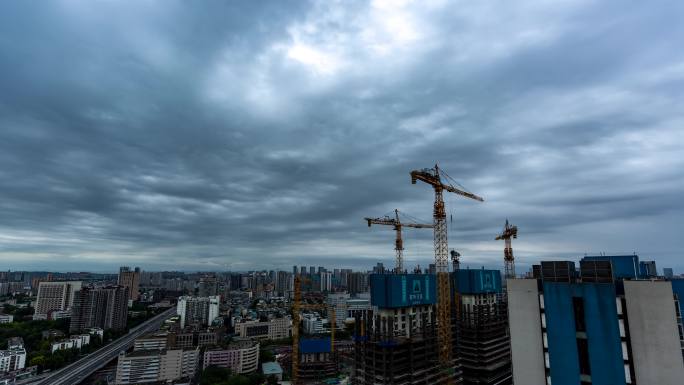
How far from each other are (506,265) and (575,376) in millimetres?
112222

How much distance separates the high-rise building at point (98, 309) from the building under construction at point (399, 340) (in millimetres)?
164778

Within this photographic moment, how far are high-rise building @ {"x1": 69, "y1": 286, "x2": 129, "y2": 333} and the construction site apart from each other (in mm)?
124825

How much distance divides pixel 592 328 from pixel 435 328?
1310 inches

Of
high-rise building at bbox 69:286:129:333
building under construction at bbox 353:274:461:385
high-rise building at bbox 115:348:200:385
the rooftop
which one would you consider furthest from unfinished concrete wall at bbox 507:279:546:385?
high-rise building at bbox 69:286:129:333

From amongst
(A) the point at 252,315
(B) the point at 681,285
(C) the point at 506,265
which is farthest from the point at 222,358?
(B) the point at 681,285

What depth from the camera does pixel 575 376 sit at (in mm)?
32250

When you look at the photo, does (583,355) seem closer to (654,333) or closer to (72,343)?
(654,333)

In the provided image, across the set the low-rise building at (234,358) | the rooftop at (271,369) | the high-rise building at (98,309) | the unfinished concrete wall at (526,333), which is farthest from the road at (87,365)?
the unfinished concrete wall at (526,333)

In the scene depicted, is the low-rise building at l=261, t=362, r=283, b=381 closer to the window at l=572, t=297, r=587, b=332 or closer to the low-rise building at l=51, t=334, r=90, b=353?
the low-rise building at l=51, t=334, r=90, b=353

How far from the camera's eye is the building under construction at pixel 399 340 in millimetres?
54875

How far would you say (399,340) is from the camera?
189 ft

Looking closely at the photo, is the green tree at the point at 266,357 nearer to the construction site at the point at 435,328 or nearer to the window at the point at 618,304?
the construction site at the point at 435,328

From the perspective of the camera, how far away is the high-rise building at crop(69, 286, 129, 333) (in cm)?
16738

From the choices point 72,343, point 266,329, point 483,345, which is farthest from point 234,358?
point 483,345
